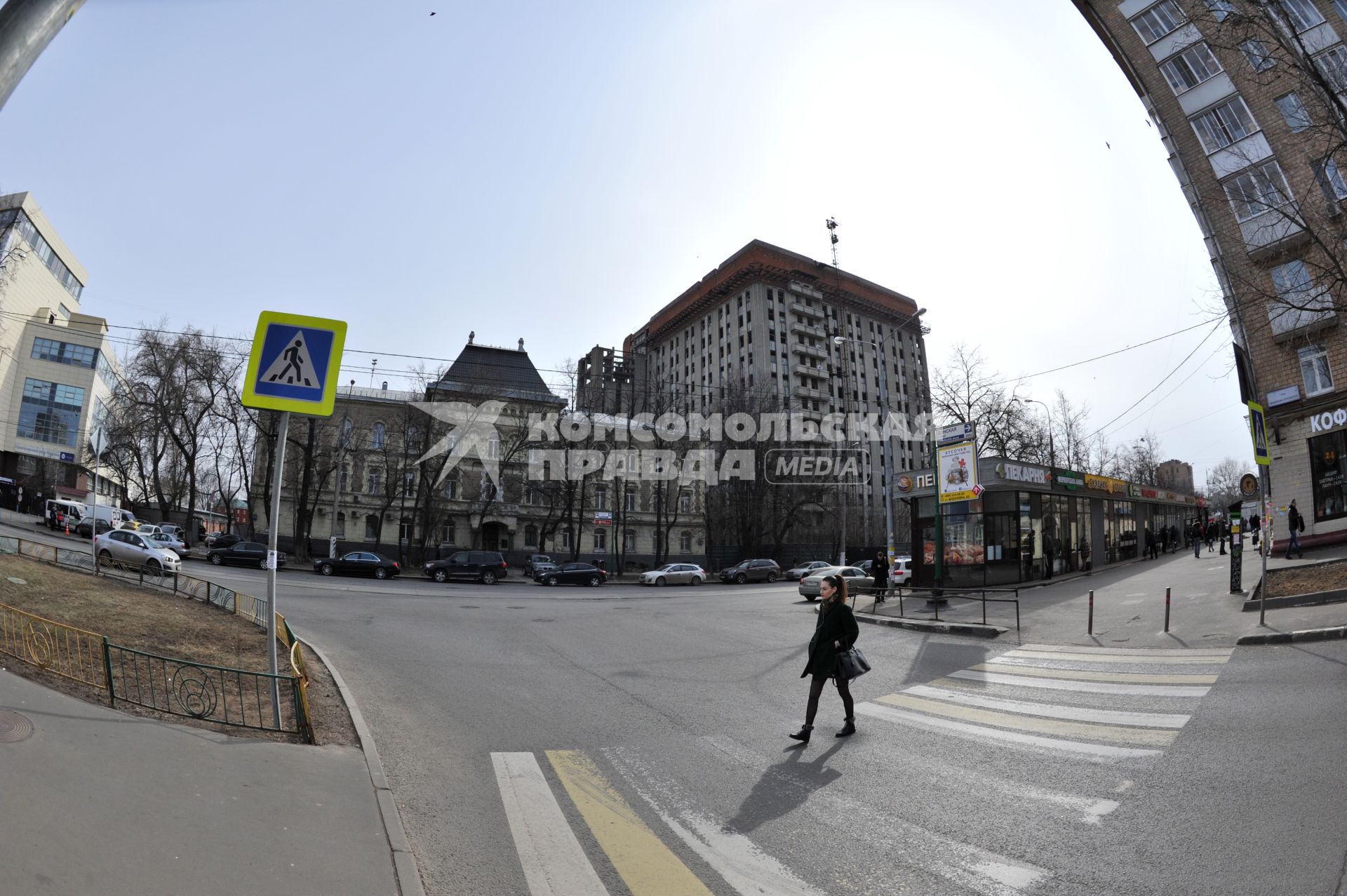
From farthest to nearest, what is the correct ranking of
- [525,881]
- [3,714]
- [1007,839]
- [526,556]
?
[526,556] < [3,714] < [1007,839] < [525,881]

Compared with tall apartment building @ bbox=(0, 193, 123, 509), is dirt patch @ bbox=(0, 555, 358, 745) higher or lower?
lower

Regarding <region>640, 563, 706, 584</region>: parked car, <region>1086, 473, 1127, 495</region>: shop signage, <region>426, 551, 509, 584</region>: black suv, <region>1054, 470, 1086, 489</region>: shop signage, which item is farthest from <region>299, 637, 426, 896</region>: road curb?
<region>640, 563, 706, 584</region>: parked car

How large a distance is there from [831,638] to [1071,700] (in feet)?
11.9

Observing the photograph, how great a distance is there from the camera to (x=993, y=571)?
23.5m

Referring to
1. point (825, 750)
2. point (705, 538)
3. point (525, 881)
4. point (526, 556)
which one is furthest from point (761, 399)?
point (525, 881)

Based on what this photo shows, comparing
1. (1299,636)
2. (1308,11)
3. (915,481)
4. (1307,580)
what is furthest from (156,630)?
(1308,11)

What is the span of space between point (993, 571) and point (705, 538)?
33.7 meters

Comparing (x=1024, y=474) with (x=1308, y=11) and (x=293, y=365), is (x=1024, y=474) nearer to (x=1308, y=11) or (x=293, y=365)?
(x=1308, y=11)

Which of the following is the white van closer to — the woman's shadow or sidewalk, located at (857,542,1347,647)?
sidewalk, located at (857,542,1347,647)

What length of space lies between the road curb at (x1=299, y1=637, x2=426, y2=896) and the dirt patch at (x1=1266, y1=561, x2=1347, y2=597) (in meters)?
10.9

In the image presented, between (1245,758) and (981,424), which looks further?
(981,424)

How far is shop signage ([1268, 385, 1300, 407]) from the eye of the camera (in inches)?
934

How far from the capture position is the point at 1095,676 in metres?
9.73

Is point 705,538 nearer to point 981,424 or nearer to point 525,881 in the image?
point 981,424
